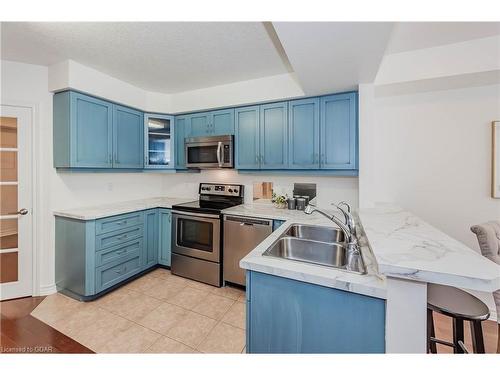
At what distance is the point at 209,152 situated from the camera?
10.1 ft

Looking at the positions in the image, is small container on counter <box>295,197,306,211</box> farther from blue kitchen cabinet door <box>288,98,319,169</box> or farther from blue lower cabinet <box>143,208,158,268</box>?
blue lower cabinet <box>143,208,158,268</box>

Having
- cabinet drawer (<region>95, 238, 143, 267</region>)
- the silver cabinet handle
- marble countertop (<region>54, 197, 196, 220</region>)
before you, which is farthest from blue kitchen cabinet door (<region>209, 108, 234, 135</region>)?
the silver cabinet handle

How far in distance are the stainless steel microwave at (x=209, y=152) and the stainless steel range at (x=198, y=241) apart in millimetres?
562

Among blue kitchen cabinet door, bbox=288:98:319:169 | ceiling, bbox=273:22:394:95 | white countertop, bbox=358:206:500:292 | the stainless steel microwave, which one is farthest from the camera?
the stainless steel microwave

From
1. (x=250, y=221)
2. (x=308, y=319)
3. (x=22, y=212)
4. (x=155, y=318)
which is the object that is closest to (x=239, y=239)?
(x=250, y=221)

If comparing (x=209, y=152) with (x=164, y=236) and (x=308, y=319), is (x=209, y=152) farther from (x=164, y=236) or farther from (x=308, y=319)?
(x=308, y=319)

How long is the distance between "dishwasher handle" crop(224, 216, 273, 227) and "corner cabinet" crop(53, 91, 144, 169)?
1.62 m

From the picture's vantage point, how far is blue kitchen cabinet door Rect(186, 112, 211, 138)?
10.3 ft

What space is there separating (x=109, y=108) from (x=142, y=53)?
3.06 feet

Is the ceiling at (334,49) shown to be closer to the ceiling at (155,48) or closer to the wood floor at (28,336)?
the ceiling at (155,48)

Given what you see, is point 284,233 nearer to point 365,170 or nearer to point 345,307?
point 345,307

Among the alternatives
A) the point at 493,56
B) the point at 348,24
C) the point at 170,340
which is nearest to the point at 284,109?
the point at 348,24

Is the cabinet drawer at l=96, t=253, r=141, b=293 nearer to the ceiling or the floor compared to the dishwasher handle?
nearer to the floor

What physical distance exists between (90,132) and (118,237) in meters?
1.25
